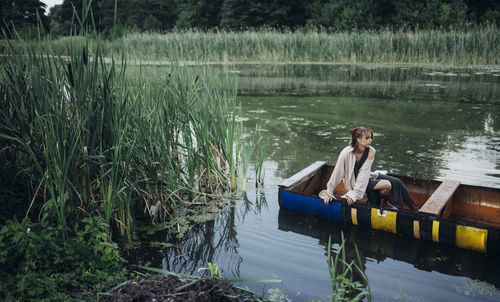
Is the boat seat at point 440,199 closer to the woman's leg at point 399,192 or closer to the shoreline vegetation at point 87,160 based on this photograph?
the woman's leg at point 399,192

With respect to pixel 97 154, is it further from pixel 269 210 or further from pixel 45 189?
pixel 269 210

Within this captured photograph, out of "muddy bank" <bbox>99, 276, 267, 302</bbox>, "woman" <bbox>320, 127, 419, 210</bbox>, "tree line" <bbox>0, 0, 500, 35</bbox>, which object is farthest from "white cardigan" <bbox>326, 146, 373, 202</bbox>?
"tree line" <bbox>0, 0, 500, 35</bbox>

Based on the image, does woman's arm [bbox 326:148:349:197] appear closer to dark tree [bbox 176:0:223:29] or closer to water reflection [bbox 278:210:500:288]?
water reflection [bbox 278:210:500:288]

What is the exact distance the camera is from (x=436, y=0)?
21125 millimetres

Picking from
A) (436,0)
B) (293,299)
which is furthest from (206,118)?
(436,0)

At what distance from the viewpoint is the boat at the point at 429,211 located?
10.6 ft

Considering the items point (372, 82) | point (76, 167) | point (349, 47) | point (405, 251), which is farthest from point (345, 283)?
point (349, 47)

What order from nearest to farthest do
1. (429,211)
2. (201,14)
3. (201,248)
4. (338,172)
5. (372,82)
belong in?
(429,211)
(201,248)
(338,172)
(372,82)
(201,14)

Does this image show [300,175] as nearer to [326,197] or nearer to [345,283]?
[326,197]

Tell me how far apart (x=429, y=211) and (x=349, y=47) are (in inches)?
502

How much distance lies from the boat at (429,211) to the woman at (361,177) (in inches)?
4.4

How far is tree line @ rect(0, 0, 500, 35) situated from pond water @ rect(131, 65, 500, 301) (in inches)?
283

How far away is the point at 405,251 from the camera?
3.39m

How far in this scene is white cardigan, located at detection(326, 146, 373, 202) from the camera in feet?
12.3
